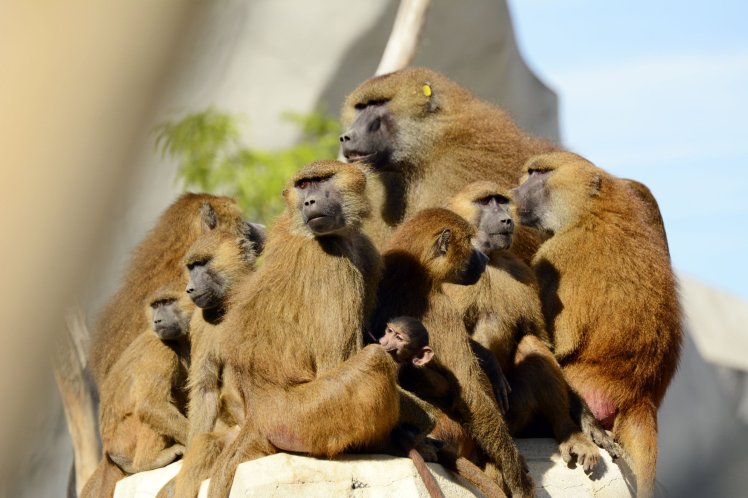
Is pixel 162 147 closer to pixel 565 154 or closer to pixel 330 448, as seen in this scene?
pixel 565 154

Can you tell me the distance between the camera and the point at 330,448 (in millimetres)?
4328

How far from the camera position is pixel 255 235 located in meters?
5.98

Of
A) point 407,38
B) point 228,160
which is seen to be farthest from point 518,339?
point 228,160

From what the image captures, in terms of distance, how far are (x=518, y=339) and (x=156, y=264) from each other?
2436 millimetres

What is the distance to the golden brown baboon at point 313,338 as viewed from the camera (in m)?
4.27

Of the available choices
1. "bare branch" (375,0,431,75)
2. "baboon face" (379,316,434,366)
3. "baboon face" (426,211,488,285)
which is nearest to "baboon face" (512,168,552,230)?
"baboon face" (426,211,488,285)

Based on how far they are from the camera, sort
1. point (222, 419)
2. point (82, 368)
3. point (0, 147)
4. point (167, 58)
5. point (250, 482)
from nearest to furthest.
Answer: point (0, 147) → point (167, 58) → point (250, 482) → point (222, 419) → point (82, 368)

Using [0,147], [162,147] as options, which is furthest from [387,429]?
[162,147]

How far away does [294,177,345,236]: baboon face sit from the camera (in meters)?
4.52

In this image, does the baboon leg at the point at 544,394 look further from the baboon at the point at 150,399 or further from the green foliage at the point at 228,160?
the green foliage at the point at 228,160

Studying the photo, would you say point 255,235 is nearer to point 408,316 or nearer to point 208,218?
point 208,218

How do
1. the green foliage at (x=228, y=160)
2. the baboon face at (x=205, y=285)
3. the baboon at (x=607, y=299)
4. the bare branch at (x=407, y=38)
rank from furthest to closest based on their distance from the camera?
the green foliage at (x=228, y=160) → the bare branch at (x=407, y=38) → the baboon at (x=607, y=299) → the baboon face at (x=205, y=285)

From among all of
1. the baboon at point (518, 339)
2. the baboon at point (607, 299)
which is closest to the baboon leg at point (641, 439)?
the baboon at point (607, 299)

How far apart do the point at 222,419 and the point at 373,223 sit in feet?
5.69
